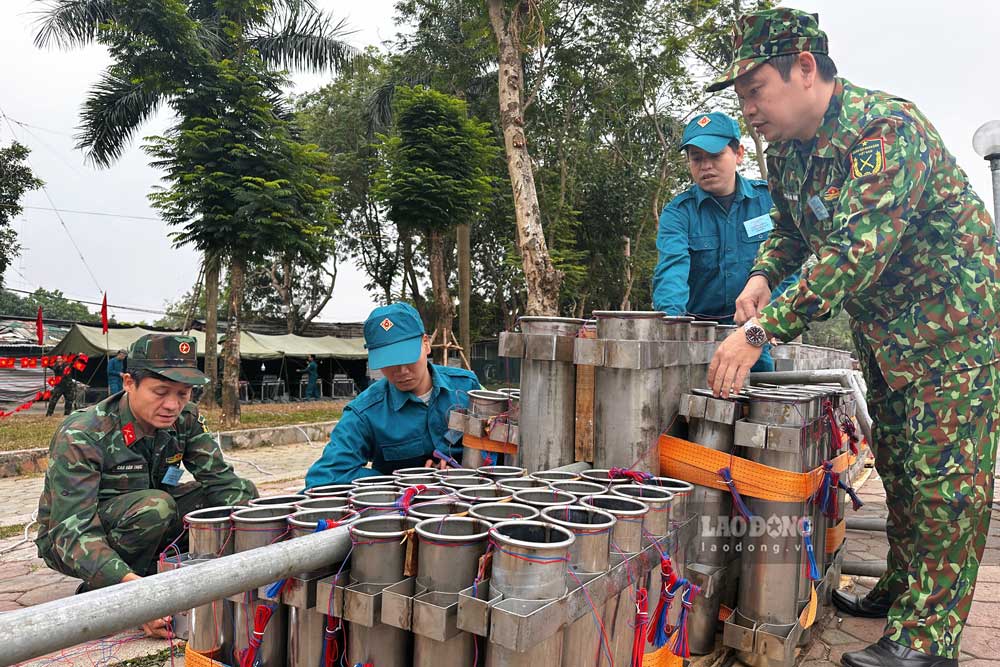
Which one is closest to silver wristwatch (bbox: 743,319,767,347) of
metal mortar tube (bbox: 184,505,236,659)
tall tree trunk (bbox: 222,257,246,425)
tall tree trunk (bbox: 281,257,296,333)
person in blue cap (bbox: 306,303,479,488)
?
metal mortar tube (bbox: 184,505,236,659)

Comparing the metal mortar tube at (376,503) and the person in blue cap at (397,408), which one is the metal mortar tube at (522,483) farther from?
the person in blue cap at (397,408)

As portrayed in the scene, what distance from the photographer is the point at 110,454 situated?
347cm

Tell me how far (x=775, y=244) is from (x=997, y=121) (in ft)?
18.5

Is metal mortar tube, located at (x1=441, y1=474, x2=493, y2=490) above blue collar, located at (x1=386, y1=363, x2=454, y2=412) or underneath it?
underneath

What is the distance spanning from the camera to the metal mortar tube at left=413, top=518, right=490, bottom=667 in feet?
5.02

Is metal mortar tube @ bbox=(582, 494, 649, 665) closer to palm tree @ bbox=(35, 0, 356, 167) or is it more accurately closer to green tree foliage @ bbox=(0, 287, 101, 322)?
palm tree @ bbox=(35, 0, 356, 167)

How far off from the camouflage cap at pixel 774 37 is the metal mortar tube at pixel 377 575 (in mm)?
1877

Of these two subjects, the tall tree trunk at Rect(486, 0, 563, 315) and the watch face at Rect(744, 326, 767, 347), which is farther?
the tall tree trunk at Rect(486, 0, 563, 315)

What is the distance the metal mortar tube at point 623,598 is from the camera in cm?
172

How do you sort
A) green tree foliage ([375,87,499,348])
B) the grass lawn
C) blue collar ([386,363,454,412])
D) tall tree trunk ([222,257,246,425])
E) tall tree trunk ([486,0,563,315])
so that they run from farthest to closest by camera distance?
tall tree trunk ([222,257,246,425]) → green tree foliage ([375,87,499,348]) → the grass lawn → tall tree trunk ([486,0,563,315]) → blue collar ([386,363,454,412])

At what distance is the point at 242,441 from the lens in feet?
38.2

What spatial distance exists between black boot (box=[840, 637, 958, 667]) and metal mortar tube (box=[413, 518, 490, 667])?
5.19 ft

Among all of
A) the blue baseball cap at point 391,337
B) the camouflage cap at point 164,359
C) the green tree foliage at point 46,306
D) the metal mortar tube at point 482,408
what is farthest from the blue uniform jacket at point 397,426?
the green tree foliage at point 46,306

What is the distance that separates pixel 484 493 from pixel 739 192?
263 cm
